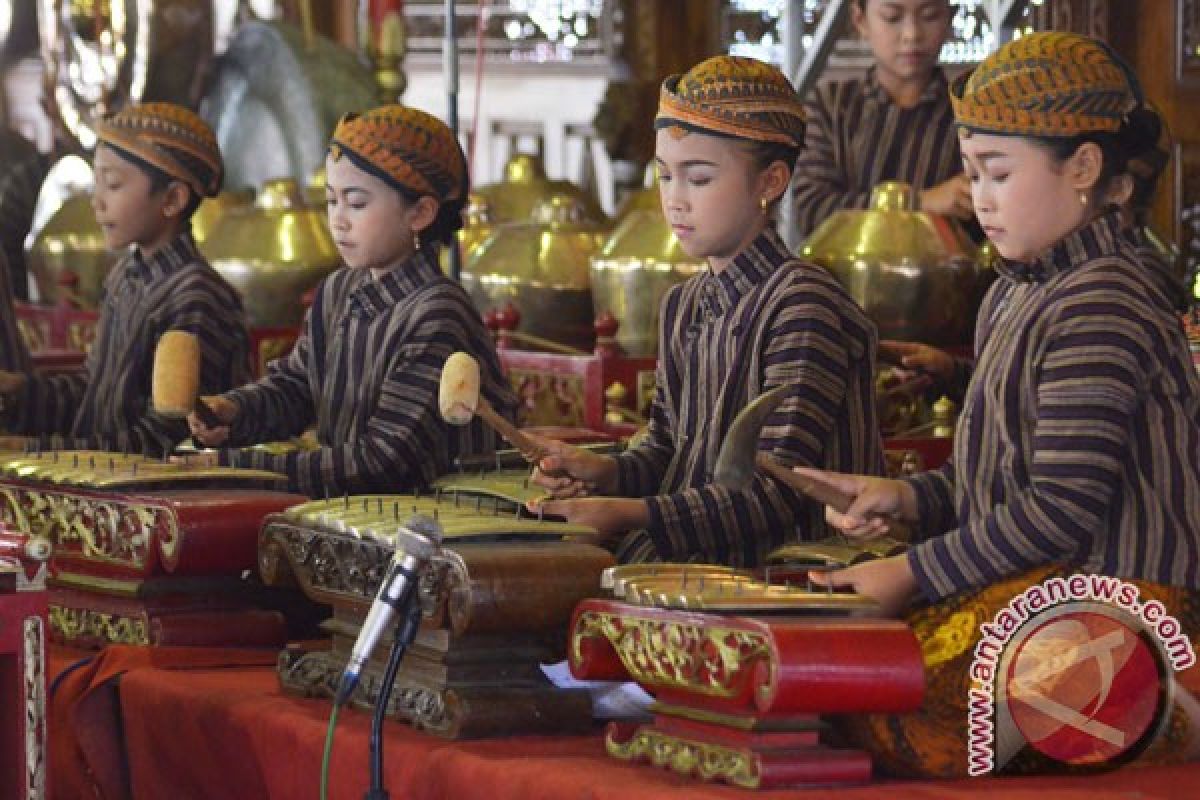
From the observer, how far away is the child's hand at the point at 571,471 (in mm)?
3107

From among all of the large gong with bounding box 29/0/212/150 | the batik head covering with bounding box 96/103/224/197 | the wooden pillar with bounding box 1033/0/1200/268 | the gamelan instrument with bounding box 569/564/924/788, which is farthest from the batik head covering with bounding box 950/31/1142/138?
the large gong with bounding box 29/0/212/150

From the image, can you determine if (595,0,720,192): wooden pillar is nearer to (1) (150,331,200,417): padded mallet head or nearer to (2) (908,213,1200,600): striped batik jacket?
(1) (150,331,200,417): padded mallet head

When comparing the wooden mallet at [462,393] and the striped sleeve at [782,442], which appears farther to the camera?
the striped sleeve at [782,442]

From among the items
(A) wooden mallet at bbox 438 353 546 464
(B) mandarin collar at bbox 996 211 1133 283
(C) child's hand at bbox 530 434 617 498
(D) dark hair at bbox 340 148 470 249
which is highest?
(B) mandarin collar at bbox 996 211 1133 283

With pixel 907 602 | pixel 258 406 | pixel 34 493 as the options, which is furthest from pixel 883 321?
pixel 907 602

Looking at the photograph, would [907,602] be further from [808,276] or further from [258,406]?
[258,406]

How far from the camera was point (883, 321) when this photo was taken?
428cm

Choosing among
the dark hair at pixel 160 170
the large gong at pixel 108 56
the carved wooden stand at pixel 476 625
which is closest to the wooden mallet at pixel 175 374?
the carved wooden stand at pixel 476 625

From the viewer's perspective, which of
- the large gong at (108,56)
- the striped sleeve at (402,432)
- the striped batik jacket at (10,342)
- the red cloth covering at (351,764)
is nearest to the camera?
the red cloth covering at (351,764)

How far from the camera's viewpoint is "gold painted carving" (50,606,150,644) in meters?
3.29

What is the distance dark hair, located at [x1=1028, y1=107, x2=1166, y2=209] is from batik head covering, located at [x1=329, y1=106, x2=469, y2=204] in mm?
1150

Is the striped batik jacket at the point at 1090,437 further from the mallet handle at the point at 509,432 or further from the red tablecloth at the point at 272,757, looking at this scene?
the mallet handle at the point at 509,432

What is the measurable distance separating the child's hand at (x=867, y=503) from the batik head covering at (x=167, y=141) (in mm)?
1744

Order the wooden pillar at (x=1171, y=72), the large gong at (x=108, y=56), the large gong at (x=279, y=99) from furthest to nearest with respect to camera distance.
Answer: the large gong at (x=108, y=56) < the large gong at (x=279, y=99) < the wooden pillar at (x=1171, y=72)
